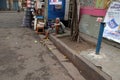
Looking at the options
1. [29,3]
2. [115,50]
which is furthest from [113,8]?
[29,3]

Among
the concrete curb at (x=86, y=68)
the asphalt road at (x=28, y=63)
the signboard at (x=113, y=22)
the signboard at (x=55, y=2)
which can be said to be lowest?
the asphalt road at (x=28, y=63)

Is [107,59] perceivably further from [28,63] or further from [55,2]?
[55,2]

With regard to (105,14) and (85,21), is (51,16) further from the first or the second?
(105,14)

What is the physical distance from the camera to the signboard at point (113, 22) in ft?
19.4

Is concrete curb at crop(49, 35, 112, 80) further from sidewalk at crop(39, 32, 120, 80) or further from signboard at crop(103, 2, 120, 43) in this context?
signboard at crop(103, 2, 120, 43)

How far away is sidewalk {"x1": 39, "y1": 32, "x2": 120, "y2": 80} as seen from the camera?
159 inches

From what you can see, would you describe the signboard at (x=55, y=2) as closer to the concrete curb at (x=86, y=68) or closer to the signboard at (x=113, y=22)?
the signboard at (x=113, y=22)

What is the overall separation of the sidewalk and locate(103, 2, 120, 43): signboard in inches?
15.9

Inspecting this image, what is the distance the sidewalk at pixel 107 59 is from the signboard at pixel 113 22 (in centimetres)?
40

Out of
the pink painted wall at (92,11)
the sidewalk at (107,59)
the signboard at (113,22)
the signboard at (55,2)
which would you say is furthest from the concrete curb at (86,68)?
the signboard at (55,2)

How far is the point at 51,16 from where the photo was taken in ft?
32.7

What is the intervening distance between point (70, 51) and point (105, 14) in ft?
7.35

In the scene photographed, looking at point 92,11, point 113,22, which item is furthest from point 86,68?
point 92,11

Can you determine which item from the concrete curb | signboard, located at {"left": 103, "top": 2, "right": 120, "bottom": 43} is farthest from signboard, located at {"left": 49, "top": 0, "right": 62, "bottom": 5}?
the concrete curb
